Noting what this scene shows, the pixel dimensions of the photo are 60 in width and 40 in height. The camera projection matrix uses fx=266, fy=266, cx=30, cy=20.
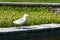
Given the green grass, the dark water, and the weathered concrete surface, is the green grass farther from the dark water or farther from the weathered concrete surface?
the dark water

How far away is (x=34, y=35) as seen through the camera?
650 cm

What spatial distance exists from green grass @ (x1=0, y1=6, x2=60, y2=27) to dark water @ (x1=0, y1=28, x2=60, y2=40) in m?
0.64

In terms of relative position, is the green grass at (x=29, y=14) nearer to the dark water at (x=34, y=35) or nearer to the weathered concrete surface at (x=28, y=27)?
the weathered concrete surface at (x=28, y=27)

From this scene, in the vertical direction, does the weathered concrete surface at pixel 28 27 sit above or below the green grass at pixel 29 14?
above

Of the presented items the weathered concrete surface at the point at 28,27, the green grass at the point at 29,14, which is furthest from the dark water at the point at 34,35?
the green grass at the point at 29,14

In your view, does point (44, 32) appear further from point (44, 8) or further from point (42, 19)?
point (44, 8)

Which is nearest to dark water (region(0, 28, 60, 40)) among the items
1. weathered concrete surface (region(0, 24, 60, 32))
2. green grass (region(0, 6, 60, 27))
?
weathered concrete surface (region(0, 24, 60, 32))

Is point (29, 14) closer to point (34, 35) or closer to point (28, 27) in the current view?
point (28, 27)

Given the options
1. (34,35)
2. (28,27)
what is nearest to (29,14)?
(28,27)

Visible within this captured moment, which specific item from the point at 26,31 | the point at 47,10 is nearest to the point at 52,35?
the point at 26,31

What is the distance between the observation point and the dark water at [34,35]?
6172 millimetres

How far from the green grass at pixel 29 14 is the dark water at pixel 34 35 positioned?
25.2 inches

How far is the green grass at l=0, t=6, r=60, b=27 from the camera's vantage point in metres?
7.25

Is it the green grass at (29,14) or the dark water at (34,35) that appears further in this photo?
the green grass at (29,14)
